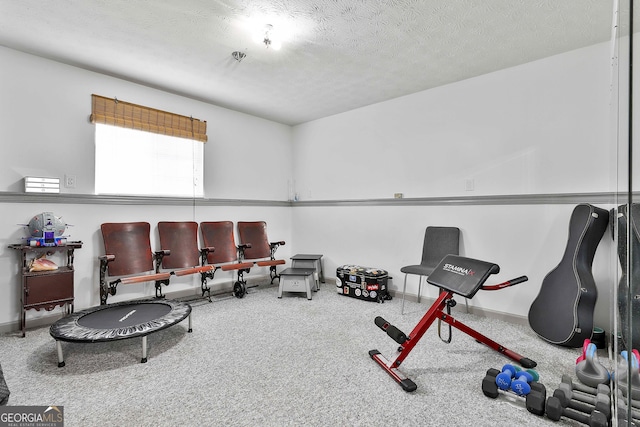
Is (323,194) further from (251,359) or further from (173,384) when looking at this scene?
(173,384)

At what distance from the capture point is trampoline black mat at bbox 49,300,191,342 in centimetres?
219

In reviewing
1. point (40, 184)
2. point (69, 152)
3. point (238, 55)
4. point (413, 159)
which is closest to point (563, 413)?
point (413, 159)

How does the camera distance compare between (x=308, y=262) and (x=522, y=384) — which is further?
(x=308, y=262)

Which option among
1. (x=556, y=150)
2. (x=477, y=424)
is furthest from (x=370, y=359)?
(x=556, y=150)

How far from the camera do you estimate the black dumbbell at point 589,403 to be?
59.0 inches

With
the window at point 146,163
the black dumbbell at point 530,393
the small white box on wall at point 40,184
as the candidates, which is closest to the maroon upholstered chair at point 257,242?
the window at point 146,163

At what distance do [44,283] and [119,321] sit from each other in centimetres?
95

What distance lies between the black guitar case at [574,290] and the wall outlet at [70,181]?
4.74m

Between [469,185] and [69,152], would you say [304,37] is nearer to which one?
[469,185]

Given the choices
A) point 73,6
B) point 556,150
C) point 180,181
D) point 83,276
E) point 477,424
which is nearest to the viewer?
point 477,424

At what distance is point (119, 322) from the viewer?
2443 mm

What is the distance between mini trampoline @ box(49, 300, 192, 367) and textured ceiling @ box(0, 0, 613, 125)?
2.38 meters

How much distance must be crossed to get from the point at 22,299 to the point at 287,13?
10.9 feet

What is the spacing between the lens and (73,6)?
2.24 metres
